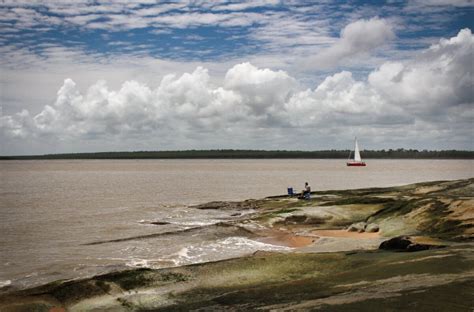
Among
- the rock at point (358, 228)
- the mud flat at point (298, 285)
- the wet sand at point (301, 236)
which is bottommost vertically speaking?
the wet sand at point (301, 236)

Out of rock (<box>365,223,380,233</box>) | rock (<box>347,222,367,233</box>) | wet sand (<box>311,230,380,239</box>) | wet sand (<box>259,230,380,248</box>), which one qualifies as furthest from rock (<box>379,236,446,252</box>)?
rock (<box>347,222,367,233</box>)

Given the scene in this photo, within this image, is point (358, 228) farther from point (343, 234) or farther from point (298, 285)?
point (298, 285)

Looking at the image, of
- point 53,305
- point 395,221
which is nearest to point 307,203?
point 395,221

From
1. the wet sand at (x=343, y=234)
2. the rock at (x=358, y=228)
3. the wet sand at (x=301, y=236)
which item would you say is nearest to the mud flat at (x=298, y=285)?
the wet sand at (x=343, y=234)

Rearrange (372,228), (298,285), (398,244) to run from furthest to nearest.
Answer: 1. (372,228)
2. (398,244)
3. (298,285)

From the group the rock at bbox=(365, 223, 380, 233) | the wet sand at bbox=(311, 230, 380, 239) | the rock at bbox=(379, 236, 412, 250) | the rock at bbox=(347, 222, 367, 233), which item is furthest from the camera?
the rock at bbox=(347, 222, 367, 233)

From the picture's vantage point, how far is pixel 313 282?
1435 centimetres

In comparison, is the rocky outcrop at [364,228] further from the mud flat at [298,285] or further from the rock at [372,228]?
the mud flat at [298,285]

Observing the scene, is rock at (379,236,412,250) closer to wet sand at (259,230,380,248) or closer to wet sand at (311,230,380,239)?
wet sand at (259,230,380,248)

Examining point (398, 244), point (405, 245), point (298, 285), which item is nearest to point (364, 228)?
point (398, 244)

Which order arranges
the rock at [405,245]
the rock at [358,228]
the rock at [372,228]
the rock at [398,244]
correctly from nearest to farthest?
the rock at [405,245] → the rock at [398,244] → the rock at [372,228] → the rock at [358,228]

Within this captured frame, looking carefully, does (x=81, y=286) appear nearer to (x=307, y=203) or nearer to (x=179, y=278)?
(x=179, y=278)

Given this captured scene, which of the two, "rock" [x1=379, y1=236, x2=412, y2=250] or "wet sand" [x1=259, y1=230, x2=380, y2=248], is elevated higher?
"rock" [x1=379, y1=236, x2=412, y2=250]

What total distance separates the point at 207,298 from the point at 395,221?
18.2 meters
